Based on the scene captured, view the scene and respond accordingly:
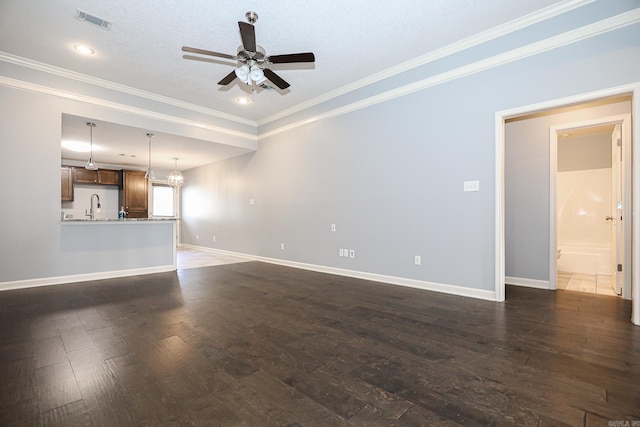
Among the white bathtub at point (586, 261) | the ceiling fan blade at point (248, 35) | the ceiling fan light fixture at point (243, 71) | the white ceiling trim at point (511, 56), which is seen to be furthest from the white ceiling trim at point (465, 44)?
the white bathtub at point (586, 261)

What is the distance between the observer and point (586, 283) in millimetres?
4293

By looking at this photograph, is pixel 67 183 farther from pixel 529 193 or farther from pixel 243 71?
pixel 529 193

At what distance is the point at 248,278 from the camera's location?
15.5 feet

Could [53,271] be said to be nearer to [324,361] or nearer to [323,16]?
[324,361]

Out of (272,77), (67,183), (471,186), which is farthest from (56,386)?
(67,183)

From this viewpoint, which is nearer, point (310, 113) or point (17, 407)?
point (17, 407)

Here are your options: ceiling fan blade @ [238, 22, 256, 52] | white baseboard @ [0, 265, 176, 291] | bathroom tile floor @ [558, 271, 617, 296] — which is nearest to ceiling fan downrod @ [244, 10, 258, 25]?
ceiling fan blade @ [238, 22, 256, 52]

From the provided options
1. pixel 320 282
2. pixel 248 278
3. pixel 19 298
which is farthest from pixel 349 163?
pixel 19 298

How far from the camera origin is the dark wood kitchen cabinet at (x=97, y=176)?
7997 millimetres

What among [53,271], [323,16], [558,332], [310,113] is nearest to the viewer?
[558,332]

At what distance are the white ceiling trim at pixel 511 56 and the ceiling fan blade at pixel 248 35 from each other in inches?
86.5

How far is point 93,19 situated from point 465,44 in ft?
13.9

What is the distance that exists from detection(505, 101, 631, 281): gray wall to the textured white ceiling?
166cm

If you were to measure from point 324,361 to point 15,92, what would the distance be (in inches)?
210
